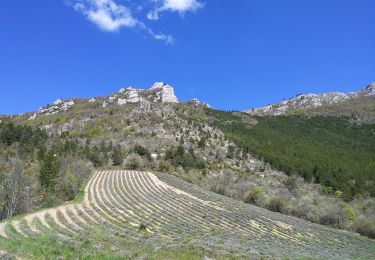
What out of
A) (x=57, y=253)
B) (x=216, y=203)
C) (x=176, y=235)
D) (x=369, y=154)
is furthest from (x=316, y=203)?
(x=369, y=154)

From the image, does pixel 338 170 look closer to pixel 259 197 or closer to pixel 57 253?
pixel 259 197

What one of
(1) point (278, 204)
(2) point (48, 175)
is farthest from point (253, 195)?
A: (2) point (48, 175)

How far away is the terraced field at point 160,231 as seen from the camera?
860 inches

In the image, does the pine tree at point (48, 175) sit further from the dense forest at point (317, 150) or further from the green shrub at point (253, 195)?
the dense forest at point (317, 150)

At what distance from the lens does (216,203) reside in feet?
212

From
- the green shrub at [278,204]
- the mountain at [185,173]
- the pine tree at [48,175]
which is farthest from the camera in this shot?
the green shrub at [278,204]

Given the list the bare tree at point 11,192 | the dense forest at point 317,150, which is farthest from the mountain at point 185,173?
the dense forest at point 317,150

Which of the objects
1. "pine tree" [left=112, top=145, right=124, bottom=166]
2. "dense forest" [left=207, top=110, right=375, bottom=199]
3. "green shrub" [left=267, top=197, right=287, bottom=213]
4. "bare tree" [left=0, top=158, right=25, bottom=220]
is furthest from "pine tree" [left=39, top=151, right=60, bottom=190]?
"dense forest" [left=207, top=110, right=375, bottom=199]

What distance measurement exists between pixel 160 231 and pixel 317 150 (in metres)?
127

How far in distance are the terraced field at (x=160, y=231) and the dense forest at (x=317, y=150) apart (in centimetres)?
5639

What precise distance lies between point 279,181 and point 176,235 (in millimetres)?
83865

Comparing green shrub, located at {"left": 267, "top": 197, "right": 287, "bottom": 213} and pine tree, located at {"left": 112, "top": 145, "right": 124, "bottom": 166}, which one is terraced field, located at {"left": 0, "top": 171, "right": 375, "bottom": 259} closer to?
green shrub, located at {"left": 267, "top": 197, "right": 287, "bottom": 213}

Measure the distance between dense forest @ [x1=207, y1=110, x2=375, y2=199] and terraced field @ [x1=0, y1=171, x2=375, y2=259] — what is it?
56390mm

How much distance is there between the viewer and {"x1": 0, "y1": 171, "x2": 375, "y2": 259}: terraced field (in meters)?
21.8
